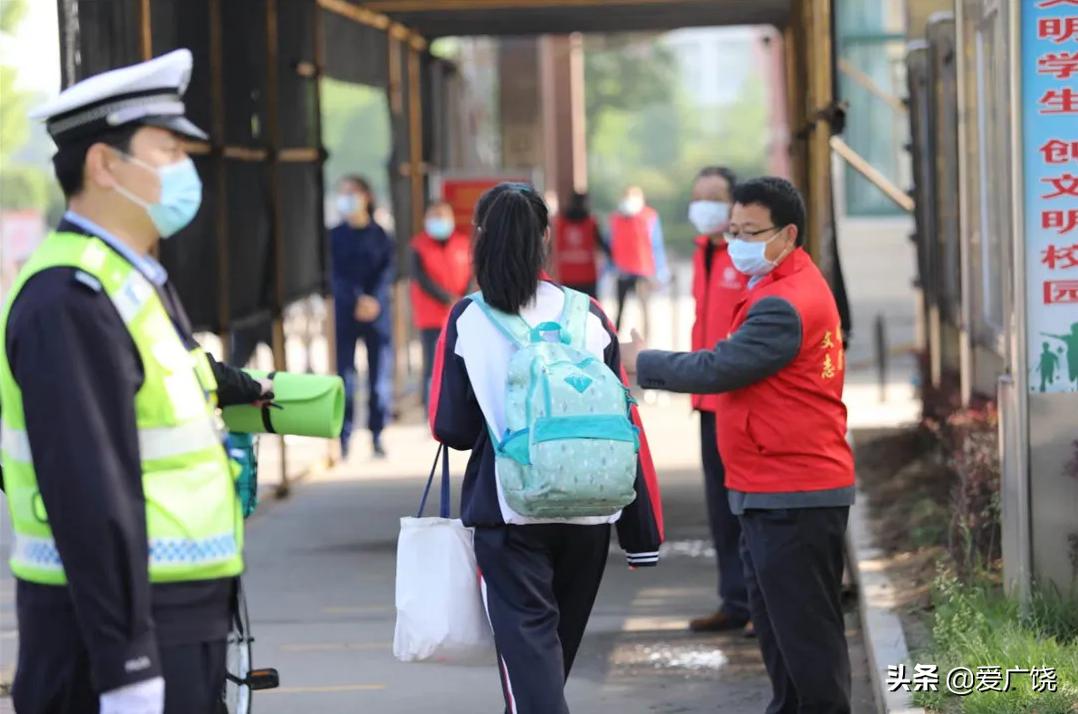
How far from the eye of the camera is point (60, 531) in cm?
354

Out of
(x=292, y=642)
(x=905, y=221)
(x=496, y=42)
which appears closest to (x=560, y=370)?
(x=292, y=642)

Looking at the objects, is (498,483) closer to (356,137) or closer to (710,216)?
(710,216)

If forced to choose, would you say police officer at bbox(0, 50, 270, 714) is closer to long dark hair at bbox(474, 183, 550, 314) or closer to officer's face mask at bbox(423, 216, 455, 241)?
long dark hair at bbox(474, 183, 550, 314)

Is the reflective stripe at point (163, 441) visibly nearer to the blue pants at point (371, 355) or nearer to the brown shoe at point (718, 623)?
the brown shoe at point (718, 623)

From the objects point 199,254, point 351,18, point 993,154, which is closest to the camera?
point 993,154

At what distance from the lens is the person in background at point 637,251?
21516mm

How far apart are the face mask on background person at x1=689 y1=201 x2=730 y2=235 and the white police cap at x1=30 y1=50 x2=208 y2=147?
4837 millimetres

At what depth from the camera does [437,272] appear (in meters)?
15.6

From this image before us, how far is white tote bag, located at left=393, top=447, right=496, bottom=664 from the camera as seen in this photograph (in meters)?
5.39

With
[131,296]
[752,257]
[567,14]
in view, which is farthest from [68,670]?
[567,14]

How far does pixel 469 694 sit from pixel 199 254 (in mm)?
4239

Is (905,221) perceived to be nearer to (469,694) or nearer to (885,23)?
(885,23)

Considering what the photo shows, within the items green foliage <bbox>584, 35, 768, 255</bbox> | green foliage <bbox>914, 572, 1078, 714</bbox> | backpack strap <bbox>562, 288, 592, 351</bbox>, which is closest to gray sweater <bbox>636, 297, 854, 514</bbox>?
backpack strap <bbox>562, 288, 592, 351</bbox>

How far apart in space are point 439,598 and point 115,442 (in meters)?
1.94
